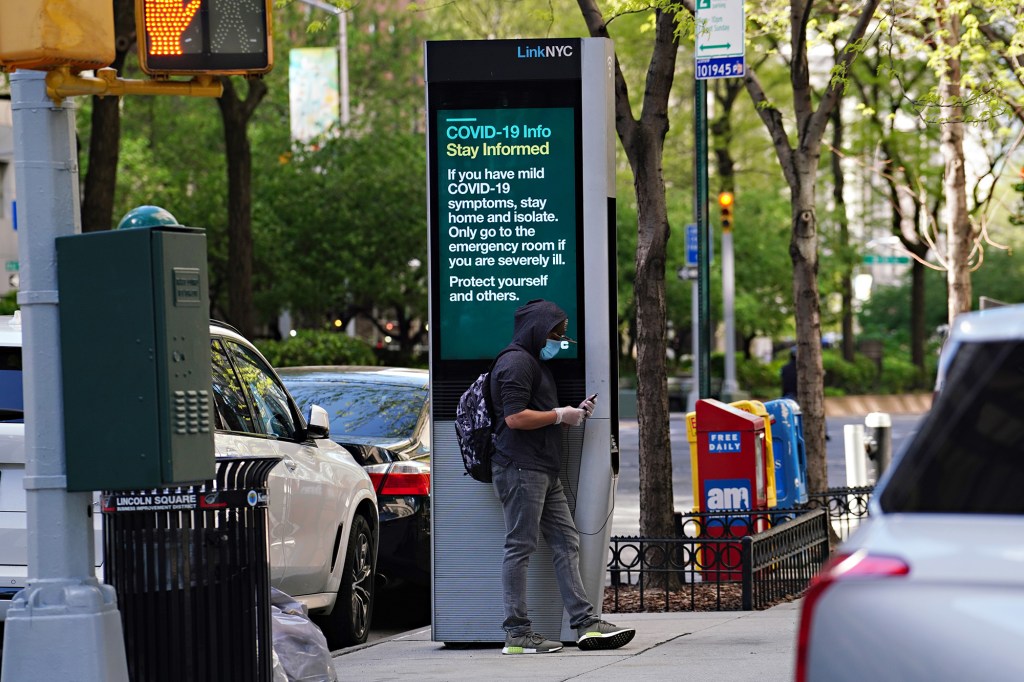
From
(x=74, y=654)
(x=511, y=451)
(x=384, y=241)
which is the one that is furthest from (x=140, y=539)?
(x=384, y=241)

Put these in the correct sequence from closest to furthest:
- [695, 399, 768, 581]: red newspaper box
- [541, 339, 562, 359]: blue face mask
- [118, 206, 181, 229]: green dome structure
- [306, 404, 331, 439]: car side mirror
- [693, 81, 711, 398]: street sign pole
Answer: [118, 206, 181, 229]: green dome structure < [541, 339, 562, 359]: blue face mask < [306, 404, 331, 439]: car side mirror < [695, 399, 768, 581]: red newspaper box < [693, 81, 711, 398]: street sign pole

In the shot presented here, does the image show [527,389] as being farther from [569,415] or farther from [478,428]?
[478,428]

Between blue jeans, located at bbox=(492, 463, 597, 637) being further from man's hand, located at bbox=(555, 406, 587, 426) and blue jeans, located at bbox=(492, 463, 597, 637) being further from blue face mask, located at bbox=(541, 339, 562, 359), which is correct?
blue face mask, located at bbox=(541, 339, 562, 359)

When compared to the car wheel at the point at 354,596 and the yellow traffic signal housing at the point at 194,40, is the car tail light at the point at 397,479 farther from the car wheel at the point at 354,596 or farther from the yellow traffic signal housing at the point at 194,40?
the yellow traffic signal housing at the point at 194,40

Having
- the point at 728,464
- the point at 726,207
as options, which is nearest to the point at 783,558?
the point at 728,464

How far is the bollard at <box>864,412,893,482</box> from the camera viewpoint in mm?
19094

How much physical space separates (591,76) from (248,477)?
12.1ft

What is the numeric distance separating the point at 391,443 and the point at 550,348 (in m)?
3.03

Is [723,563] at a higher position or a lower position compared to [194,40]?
lower

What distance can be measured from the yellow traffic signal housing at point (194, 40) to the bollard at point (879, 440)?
14290 mm

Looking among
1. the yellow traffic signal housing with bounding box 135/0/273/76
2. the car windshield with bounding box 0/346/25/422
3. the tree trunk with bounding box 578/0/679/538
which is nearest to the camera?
the yellow traffic signal housing with bounding box 135/0/273/76

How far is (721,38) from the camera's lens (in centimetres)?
1339

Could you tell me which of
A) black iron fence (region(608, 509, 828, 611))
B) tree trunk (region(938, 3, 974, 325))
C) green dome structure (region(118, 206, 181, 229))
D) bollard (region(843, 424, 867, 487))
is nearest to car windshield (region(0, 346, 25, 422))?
green dome structure (region(118, 206, 181, 229))

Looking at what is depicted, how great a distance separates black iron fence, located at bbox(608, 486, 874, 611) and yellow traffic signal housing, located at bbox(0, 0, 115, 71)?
6.19 m
